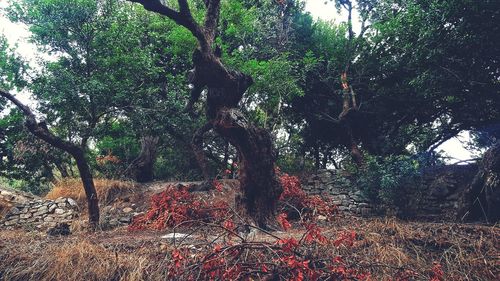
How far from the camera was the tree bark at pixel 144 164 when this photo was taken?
11.5 metres

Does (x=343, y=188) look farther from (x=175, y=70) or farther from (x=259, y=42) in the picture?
(x=175, y=70)

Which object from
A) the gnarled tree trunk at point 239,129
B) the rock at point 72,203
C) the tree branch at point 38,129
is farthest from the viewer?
the rock at point 72,203

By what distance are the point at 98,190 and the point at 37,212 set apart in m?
1.59

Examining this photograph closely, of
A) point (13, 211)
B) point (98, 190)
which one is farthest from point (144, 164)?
point (13, 211)

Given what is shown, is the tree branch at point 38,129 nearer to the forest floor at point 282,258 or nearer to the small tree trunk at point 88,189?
the small tree trunk at point 88,189

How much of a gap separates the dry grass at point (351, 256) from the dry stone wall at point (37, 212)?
4177 mm

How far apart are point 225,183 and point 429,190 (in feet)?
19.4

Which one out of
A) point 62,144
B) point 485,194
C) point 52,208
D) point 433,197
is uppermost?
point 62,144

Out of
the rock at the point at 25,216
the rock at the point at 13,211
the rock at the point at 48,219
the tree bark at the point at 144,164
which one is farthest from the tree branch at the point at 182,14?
the rock at the point at 13,211

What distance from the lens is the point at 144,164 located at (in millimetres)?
11617

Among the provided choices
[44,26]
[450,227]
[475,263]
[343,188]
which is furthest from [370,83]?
[44,26]

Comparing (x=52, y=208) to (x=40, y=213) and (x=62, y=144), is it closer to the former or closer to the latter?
(x=40, y=213)

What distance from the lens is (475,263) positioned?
358 cm

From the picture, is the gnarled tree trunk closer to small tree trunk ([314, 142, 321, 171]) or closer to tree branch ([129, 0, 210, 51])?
tree branch ([129, 0, 210, 51])
